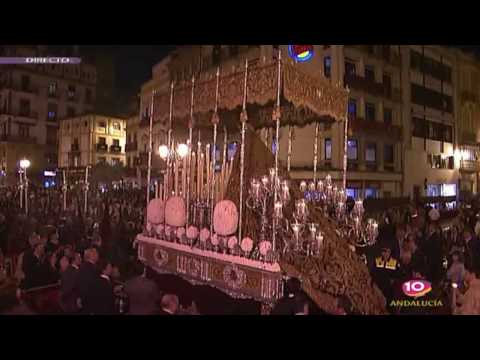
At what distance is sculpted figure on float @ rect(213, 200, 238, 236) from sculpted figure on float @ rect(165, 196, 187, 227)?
705mm

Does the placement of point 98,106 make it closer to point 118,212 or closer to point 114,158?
point 114,158

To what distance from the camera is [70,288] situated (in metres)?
4.10

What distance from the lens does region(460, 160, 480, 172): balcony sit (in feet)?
18.6

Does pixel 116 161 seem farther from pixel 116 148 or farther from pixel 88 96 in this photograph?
pixel 88 96

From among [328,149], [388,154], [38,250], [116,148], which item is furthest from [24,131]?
[388,154]

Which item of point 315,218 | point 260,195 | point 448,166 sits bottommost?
point 315,218

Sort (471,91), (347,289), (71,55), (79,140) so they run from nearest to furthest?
(347,289)
(71,55)
(471,91)
(79,140)

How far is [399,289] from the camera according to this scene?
437 centimetres

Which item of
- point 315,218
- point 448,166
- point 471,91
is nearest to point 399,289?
point 315,218

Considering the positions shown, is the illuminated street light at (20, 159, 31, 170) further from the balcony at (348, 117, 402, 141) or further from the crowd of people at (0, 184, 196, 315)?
the balcony at (348, 117, 402, 141)

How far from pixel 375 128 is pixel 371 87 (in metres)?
1.06

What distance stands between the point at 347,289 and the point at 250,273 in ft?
3.49

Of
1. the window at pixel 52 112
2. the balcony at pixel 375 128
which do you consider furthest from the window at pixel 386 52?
the window at pixel 52 112

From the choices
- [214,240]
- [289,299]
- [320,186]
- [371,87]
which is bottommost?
[289,299]
